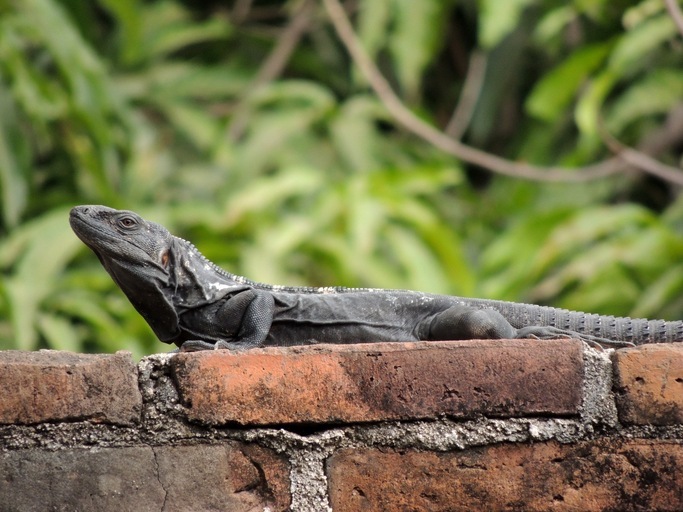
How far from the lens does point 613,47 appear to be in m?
6.58

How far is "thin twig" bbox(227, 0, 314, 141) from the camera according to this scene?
826 cm

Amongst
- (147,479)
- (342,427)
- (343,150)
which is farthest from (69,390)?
(343,150)

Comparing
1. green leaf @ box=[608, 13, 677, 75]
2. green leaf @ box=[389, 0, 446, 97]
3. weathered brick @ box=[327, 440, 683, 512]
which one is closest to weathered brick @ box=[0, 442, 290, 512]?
weathered brick @ box=[327, 440, 683, 512]

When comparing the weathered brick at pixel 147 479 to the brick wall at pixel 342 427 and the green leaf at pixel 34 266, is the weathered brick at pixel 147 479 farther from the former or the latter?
the green leaf at pixel 34 266

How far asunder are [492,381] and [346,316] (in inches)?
35.0

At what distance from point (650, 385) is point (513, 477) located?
30 centimetres

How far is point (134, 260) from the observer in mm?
2920

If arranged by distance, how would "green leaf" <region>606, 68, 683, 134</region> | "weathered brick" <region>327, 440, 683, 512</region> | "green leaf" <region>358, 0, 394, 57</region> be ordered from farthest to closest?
"green leaf" <region>358, 0, 394, 57</region>, "green leaf" <region>606, 68, 683, 134</region>, "weathered brick" <region>327, 440, 683, 512</region>

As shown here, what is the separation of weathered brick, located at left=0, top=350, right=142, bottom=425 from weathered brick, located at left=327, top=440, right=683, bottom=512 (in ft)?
1.33

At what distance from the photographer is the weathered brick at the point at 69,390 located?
1973 mm

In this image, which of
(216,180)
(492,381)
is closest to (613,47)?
(216,180)

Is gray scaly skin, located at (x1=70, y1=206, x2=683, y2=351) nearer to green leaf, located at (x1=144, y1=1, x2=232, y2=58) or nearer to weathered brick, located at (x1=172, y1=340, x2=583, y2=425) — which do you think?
weathered brick, located at (x1=172, y1=340, x2=583, y2=425)

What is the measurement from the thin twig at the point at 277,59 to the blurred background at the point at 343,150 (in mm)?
19

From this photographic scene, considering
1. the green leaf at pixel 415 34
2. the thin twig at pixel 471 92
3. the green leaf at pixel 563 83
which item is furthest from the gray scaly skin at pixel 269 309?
the thin twig at pixel 471 92
